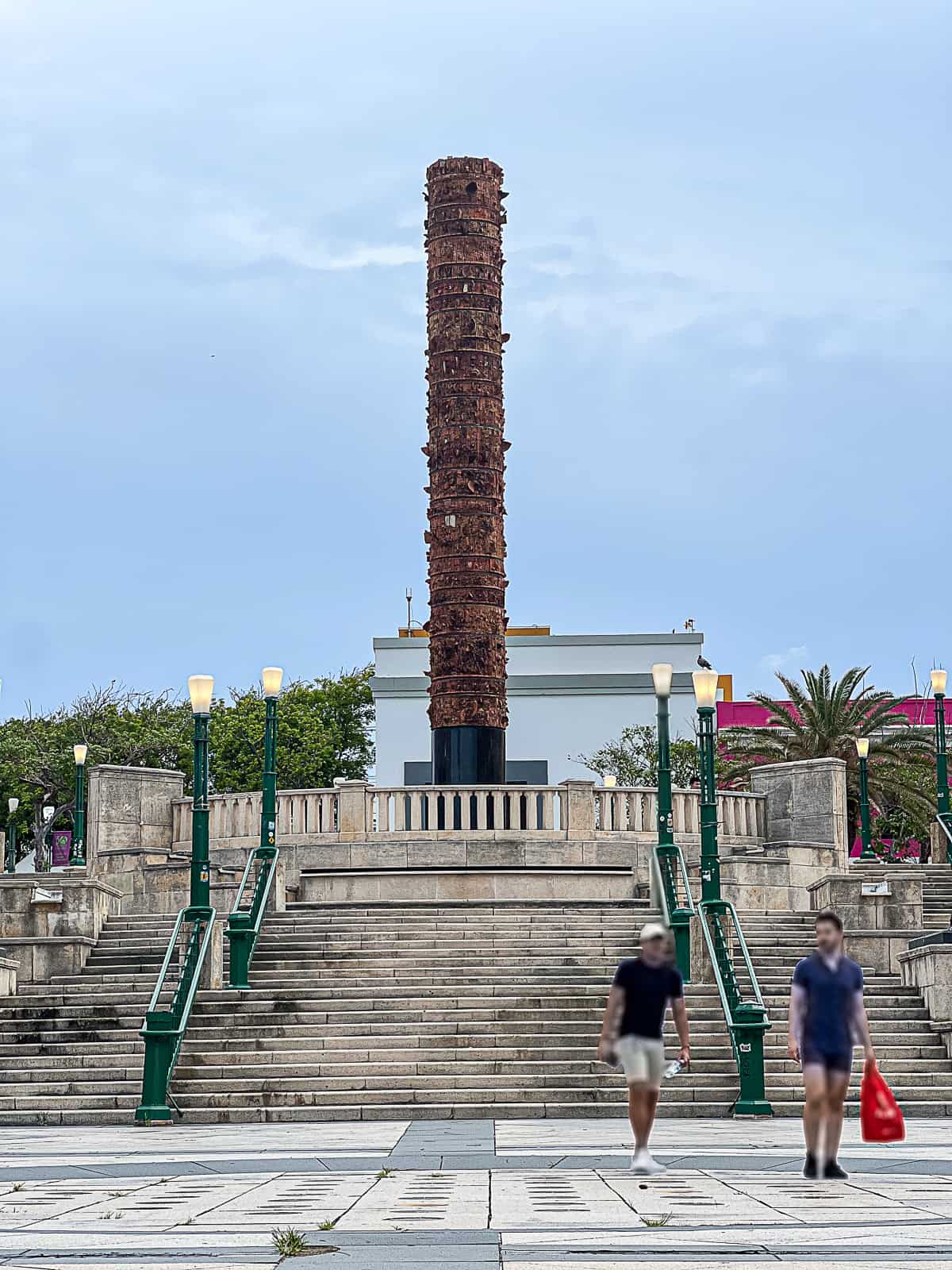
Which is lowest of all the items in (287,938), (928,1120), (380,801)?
(928,1120)

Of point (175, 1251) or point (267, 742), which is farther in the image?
point (267, 742)

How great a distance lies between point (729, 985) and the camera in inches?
863

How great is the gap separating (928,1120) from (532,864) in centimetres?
1222

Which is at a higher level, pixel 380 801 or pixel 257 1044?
pixel 380 801

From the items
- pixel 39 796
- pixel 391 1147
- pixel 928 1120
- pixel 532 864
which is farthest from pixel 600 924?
pixel 39 796

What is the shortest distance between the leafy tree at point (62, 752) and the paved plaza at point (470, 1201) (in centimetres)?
4627

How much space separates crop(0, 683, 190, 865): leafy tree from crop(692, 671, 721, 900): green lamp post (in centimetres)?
3962

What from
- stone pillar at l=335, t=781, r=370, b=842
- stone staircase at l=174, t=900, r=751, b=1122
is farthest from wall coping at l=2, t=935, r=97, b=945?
stone pillar at l=335, t=781, r=370, b=842

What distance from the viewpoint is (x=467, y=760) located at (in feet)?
113

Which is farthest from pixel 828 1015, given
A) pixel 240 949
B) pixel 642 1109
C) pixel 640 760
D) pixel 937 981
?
pixel 640 760

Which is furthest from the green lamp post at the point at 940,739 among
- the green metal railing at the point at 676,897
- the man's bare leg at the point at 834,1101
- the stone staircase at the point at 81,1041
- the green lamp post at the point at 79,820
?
the man's bare leg at the point at 834,1101

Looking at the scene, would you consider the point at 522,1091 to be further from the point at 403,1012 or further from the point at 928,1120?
the point at 928,1120

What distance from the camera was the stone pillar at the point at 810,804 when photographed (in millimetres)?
33281

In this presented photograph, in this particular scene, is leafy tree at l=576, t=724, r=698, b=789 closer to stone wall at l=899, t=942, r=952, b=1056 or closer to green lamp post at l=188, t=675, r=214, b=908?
stone wall at l=899, t=942, r=952, b=1056
